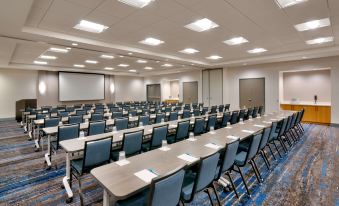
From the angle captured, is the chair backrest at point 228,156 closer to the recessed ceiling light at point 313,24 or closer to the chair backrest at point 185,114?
the chair backrest at point 185,114

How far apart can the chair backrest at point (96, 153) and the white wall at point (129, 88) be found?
14.4 metres

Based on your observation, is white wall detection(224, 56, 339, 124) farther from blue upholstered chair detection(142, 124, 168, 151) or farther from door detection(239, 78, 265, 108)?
blue upholstered chair detection(142, 124, 168, 151)

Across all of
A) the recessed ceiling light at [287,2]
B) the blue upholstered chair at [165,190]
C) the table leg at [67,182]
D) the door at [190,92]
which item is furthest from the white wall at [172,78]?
the blue upholstered chair at [165,190]

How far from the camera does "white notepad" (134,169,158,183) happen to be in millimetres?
1758

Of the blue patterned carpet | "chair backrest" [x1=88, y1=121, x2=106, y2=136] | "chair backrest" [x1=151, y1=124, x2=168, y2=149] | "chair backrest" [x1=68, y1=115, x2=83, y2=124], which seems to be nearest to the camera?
the blue patterned carpet

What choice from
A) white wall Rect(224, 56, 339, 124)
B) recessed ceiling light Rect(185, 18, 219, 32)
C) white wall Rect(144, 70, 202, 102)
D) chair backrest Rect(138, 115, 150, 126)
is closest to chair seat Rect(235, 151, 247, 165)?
chair backrest Rect(138, 115, 150, 126)

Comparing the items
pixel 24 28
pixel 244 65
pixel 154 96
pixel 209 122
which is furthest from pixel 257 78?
pixel 24 28

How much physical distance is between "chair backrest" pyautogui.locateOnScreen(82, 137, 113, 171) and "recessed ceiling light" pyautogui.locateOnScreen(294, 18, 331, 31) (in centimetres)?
573

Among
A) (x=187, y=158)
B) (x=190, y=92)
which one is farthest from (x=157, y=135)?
(x=190, y=92)

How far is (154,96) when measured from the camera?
17.7 metres

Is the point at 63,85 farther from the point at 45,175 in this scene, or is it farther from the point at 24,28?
the point at 45,175

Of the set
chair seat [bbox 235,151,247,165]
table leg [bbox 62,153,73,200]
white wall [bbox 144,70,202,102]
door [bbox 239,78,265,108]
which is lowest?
table leg [bbox 62,153,73,200]

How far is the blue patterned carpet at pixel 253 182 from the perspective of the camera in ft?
8.89

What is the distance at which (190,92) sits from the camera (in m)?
14.6
